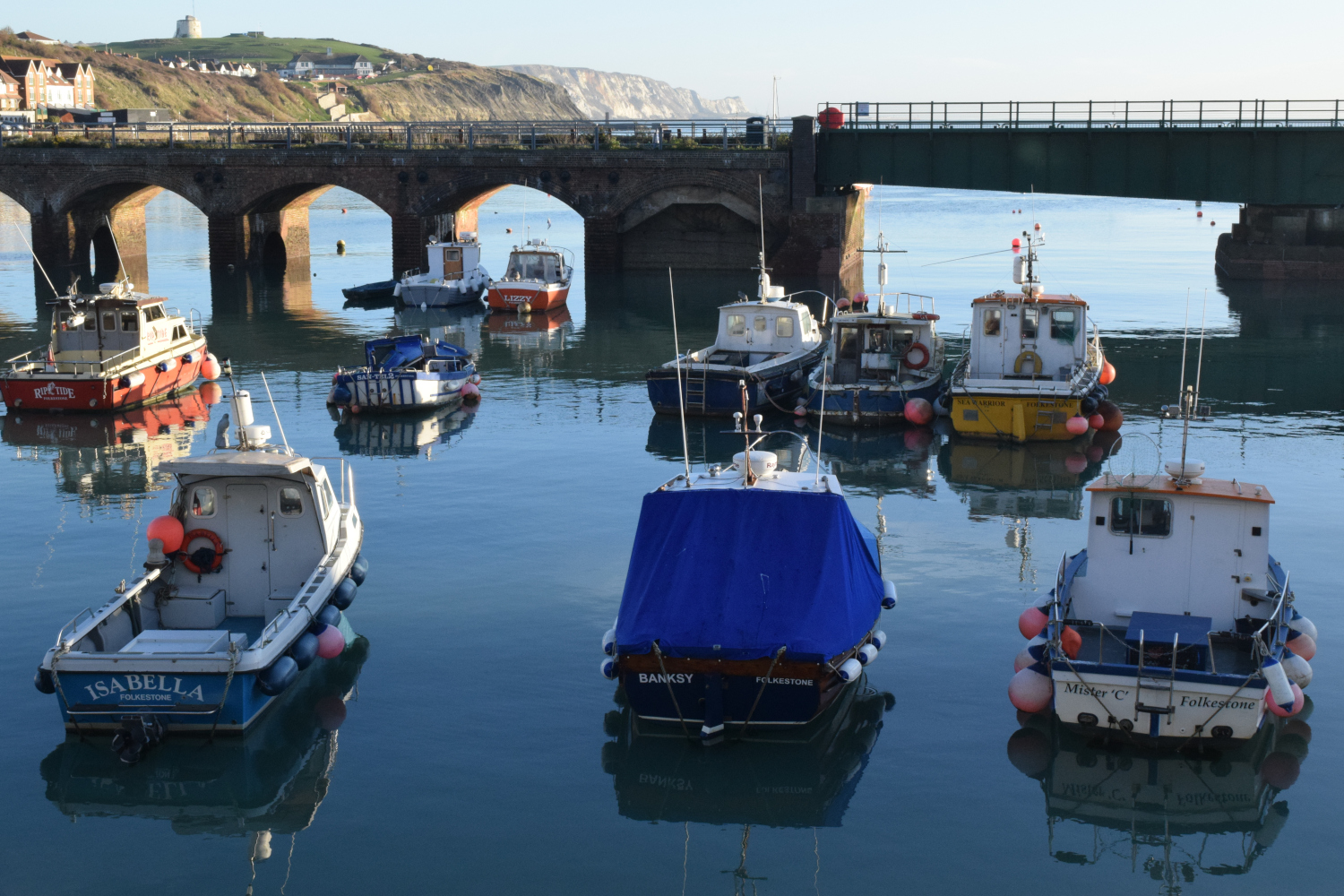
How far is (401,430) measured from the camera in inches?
1346

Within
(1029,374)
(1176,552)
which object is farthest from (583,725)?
(1029,374)

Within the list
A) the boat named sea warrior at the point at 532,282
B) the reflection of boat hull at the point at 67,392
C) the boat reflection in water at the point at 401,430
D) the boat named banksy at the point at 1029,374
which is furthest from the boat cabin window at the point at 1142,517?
the boat named sea warrior at the point at 532,282

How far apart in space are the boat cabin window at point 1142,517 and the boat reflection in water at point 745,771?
3.85 meters

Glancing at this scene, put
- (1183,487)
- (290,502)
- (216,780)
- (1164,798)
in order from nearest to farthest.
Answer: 1. (1164,798)
2. (216,780)
3. (1183,487)
4. (290,502)

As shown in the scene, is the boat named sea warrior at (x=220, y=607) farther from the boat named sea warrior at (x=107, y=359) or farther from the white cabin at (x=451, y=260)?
the white cabin at (x=451, y=260)

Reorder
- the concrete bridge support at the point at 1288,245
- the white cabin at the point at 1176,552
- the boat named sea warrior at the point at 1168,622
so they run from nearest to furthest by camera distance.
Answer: the boat named sea warrior at the point at 1168,622, the white cabin at the point at 1176,552, the concrete bridge support at the point at 1288,245

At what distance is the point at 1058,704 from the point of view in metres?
15.4

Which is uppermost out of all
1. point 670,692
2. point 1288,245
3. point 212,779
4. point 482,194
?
point 482,194

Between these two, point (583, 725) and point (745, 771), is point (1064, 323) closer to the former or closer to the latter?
point (583, 725)

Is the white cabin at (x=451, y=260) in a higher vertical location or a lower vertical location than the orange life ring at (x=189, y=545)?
higher

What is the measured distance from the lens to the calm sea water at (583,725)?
13.5 metres

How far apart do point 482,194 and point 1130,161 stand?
34.5 metres

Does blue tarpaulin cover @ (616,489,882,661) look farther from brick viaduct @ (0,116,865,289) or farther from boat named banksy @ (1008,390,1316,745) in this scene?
brick viaduct @ (0,116,865,289)

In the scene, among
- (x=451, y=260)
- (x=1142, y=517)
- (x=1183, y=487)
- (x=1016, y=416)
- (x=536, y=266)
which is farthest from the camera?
(x=451, y=260)
